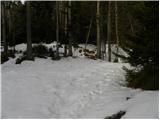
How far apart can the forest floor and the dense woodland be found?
3.06 feet

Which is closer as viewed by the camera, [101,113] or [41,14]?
[101,113]

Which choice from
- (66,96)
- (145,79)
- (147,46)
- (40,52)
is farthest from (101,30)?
(147,46)

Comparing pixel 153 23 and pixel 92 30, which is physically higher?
pixel 153 23

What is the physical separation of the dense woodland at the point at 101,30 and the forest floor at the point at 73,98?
93 cm

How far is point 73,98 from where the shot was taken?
12031mm

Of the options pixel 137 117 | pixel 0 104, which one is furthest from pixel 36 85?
pixel 137 117

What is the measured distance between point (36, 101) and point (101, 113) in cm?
241

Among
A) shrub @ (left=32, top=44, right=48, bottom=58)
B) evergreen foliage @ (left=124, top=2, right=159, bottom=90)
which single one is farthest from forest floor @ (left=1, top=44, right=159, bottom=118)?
shrub @ (left=32, top=44, right=48, bottom=58)

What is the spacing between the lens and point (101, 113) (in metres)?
9.88

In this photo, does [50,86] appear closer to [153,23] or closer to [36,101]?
[36,101]

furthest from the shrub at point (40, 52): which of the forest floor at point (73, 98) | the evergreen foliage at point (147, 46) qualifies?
the evergreen foliage at point (147, 46)

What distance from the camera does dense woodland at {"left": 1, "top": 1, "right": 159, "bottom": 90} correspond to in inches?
476

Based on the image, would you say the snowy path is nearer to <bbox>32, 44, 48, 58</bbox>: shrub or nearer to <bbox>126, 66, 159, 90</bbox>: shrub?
<bbox>126, 66, 159, 90</bbox>: shrub

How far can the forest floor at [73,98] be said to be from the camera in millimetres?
9844
